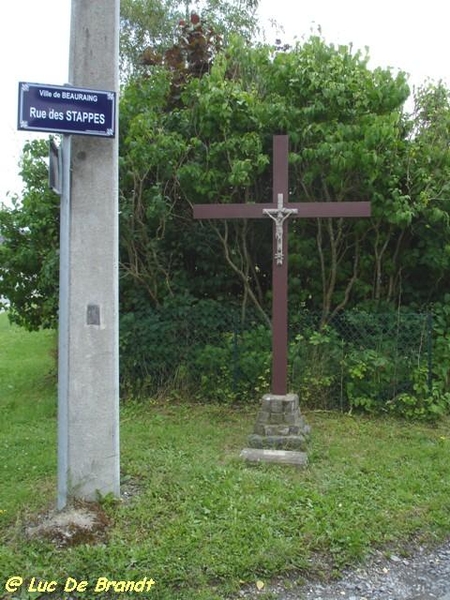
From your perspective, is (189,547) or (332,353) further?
(332,353)

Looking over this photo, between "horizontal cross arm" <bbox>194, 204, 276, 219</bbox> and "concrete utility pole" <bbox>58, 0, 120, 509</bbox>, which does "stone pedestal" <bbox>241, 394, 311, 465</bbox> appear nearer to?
"concrete utility pole" <bbox>58, 0, 120, 509</bbox>

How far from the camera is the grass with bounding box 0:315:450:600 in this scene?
3.12 m

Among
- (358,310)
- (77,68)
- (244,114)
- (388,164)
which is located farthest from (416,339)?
(77,68)

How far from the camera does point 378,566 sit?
3.26 meters

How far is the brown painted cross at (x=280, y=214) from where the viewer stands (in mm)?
5215

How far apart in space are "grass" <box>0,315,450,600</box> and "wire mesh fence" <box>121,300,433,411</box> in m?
0.51

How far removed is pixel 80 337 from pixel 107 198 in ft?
3.08

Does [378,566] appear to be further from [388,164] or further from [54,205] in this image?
[54,205]

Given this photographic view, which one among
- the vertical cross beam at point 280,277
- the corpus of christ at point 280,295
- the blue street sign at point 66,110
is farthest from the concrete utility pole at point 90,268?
the vertical cross beam at point 280,277

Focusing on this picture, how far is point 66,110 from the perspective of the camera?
3.58m

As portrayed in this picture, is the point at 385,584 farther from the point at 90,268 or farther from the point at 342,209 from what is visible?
the point at 342,209

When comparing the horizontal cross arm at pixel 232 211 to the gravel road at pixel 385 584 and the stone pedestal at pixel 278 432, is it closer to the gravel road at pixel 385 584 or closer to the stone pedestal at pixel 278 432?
the stone pedestal at pixel 278 432

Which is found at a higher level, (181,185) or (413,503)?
(181,185)

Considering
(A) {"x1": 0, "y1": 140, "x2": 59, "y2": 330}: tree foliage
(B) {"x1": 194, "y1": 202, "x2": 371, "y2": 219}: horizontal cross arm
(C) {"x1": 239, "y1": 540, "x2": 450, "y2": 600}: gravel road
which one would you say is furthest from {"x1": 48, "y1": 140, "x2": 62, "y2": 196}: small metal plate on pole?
(A) {"x1": 0, "y1": 140, "x2": 59, "y2": 330}: tree foliage
